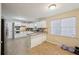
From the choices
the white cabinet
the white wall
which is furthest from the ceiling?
the white cabinet

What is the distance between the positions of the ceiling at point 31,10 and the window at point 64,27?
18cm

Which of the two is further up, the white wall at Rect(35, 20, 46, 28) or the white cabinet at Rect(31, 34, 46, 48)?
the white wall at Rect(35, 20, 46, 28)

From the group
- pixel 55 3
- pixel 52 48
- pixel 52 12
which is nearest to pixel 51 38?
pixel 52 48

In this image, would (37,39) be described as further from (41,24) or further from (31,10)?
(31,10)

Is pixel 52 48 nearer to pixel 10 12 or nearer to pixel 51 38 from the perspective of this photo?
pixel 51 38

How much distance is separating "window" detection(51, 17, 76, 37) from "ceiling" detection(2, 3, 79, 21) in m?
0.18

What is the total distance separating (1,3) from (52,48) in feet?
3.74

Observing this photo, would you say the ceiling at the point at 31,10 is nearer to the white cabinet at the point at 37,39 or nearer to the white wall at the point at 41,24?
the white wall at the point at 41,24

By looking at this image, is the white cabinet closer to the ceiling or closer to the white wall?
the white wall

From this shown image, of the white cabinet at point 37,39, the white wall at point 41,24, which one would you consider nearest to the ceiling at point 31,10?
the white wall at point 41,24

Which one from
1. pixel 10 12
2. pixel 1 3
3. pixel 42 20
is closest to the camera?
pixel 1 3

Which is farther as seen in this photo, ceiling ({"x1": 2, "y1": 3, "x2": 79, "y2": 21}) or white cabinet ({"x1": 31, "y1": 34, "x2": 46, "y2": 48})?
white cabinet ({"x1": 31, "y1": 34, "x2": 46, "y2": 48})

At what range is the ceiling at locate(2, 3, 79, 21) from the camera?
62.8 inches

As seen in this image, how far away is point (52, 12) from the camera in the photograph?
5.57ft
